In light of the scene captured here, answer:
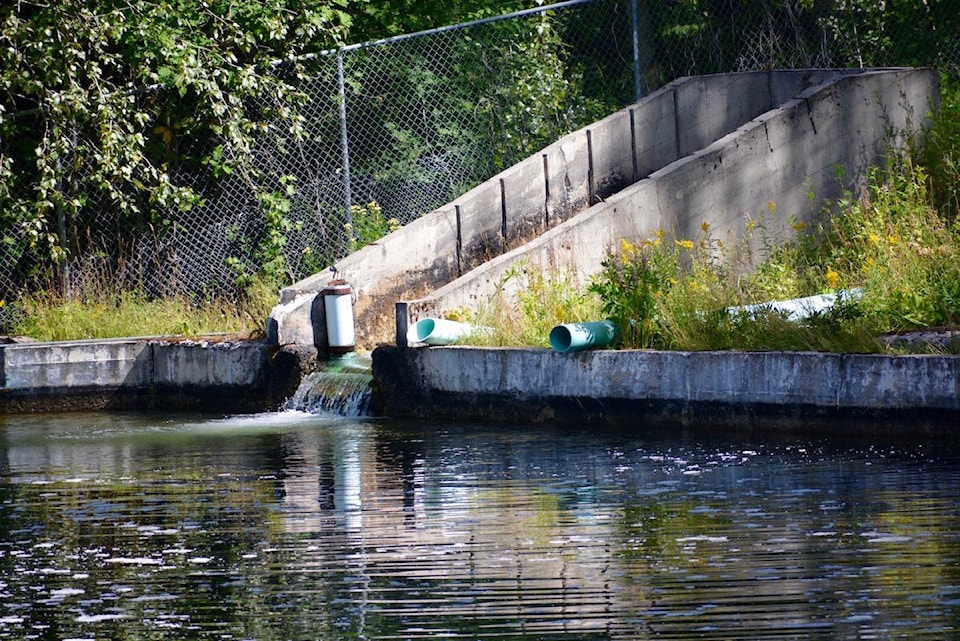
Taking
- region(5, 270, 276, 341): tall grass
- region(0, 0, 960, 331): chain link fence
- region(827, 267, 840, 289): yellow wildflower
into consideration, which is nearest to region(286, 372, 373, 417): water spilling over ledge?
region(5, 270, 276, 341): tall grass

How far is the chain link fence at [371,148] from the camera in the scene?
16.7 meters

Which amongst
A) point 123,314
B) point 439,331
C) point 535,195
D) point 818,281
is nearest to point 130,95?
point 123,314

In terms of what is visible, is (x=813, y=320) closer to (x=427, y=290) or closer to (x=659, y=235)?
(x=659, y=235)

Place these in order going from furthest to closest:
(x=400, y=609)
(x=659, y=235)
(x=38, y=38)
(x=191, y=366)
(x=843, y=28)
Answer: (x=843, y=28), (x=38, y=38), (x=191, y=366), (x=659, y=235), (x=400, y=609)

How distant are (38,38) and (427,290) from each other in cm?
470

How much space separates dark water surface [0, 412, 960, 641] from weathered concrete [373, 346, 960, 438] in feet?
1.04

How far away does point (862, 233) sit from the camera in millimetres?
13328

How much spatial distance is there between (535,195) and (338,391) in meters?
3.26

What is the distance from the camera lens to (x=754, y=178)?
14992mm

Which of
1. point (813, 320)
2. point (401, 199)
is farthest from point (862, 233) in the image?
point (401, 199)

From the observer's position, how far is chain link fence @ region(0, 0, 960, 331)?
1673 centimetres

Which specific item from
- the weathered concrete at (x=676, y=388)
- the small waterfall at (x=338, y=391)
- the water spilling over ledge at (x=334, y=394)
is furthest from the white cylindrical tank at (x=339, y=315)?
the weathered concrete at (x=676, y=388)

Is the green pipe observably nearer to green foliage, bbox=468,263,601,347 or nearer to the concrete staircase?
green foliage, bbox=468,263,601,347

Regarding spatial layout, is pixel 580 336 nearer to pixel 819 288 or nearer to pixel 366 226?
pixel 819 288
